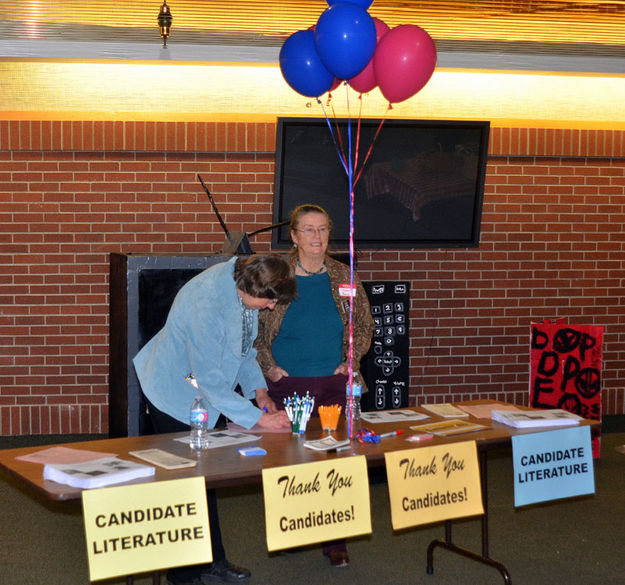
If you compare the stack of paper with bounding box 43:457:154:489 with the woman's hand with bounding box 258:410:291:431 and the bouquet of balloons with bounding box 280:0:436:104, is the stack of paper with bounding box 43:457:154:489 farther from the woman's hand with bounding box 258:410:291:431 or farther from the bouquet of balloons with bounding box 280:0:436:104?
the bouquet of balloons with bounding box 280:0:436:104

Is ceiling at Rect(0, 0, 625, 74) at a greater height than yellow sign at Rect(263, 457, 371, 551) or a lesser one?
greater

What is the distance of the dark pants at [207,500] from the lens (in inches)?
145

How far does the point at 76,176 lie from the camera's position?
6.36 metres

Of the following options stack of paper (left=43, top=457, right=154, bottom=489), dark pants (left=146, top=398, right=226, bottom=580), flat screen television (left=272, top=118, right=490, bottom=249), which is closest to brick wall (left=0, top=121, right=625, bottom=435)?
flat screen television (left=272, top=118, right=490, bottom=249)

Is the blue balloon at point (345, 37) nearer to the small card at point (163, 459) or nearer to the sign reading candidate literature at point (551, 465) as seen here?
the sign reading candidate literature at point (551, 465)

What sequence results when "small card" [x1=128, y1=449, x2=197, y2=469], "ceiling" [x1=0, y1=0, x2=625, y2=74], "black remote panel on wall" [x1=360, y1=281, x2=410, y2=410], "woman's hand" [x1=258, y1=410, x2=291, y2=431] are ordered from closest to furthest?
"small card" [x1=128, y1=449, x2=197, y2=469] → "woman's hand" [x1=258, y1=410, x2=291, y2=431] → "black remote panel on wall" [x1=360, y1=281, x2=410, y2=410] → "ceiling" [x1=0, y1=0, x2=625, y2=74]

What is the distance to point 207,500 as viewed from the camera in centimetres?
367

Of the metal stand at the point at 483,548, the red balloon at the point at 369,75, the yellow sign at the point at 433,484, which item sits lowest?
the metal stand at the point at 483,548

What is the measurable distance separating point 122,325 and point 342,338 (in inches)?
51.1

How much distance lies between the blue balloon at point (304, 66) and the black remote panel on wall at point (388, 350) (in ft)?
5.01

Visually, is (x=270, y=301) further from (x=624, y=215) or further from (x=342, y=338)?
(x=624, y=215)

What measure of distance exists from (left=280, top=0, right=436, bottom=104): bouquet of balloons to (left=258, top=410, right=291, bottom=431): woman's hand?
154 cm

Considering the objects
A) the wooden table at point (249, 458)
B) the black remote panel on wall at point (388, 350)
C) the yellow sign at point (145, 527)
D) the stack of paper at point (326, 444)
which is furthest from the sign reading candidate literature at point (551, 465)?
the black remote panel on wall at point (388, 350)

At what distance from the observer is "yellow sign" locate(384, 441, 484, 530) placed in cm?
322
